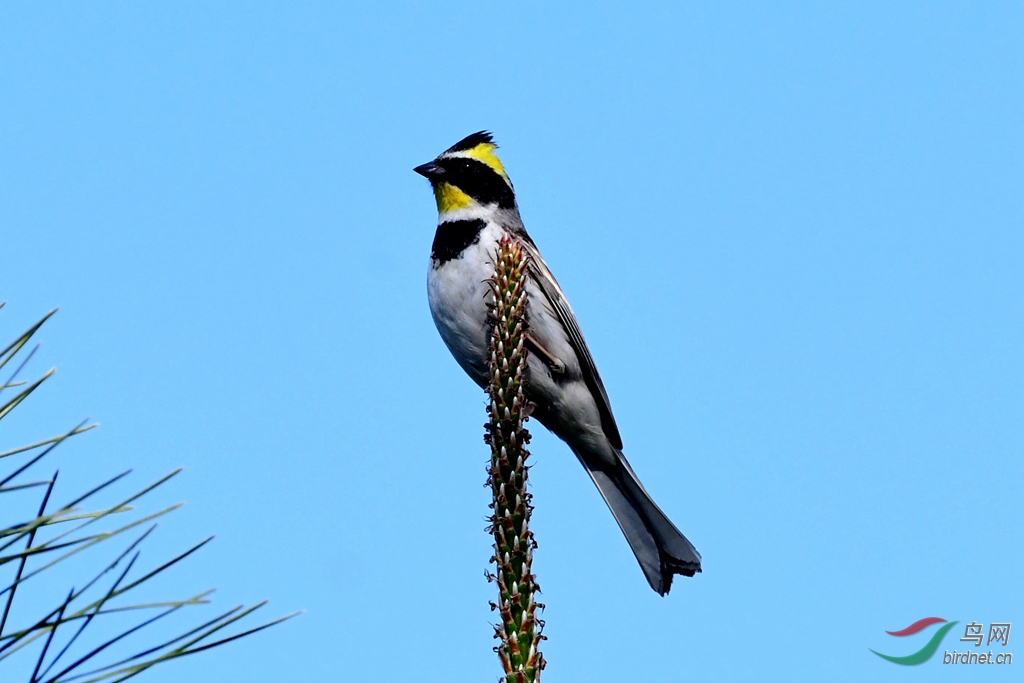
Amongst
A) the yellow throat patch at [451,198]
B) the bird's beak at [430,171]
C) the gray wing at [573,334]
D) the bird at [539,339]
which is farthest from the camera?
the bird's beak at [430,171]

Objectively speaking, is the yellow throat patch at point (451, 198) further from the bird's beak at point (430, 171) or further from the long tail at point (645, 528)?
the long tail at point (645, 528)

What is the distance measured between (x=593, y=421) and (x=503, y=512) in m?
4.14

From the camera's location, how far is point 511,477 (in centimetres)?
348

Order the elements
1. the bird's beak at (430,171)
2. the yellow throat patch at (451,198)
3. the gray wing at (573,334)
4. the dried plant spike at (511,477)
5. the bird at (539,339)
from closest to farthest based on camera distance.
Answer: the dried plant spike at (511,477) < the bird at (539,339) < the gray wing at (573,334) < the yellow throat patch at (451,198) < the bird's beak at (430,171)

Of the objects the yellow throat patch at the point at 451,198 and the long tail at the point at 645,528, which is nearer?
the long tail at the point at 645,528

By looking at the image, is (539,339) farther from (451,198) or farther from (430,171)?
(430,171)

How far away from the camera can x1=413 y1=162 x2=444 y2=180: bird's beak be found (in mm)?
7867

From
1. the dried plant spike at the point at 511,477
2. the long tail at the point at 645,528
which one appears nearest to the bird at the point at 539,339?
the long tail at the point at 645,528

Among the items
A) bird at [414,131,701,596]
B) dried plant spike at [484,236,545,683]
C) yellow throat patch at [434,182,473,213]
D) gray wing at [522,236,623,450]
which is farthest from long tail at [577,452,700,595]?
dried plant spike at [484,236,545,683]

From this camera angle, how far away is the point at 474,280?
22.1 ft

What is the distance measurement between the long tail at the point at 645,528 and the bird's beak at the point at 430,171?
221 centimetres

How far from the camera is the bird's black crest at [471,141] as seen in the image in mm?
8117

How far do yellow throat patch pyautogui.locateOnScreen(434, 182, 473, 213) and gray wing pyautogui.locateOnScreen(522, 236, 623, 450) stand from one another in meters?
→ 0.54

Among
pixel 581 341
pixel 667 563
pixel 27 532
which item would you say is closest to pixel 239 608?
pixel 27 532
